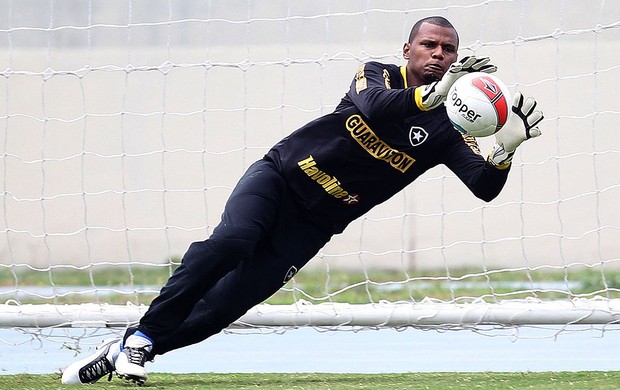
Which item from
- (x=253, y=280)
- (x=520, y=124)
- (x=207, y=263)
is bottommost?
(x=253, y=280)

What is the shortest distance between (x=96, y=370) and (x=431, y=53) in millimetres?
2151

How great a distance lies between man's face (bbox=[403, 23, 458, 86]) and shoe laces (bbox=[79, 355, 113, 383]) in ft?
6.35

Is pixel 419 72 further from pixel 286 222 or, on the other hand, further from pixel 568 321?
pixel 568 321

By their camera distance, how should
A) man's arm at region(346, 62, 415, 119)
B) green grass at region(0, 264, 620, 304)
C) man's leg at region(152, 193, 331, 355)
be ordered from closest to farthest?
man's arm at region(346, 62, 415, 119) → man's leg at region(152, 193, 331, 355) → green grass at region(0, 264, 620, 304)

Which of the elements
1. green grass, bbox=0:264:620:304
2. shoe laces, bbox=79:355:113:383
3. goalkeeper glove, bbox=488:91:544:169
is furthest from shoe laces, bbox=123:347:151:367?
green grass, bbox=0:264:620:304

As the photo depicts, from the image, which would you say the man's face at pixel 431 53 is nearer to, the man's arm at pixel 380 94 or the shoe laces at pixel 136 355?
the man's arm at pixel 380 94

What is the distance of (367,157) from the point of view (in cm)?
502

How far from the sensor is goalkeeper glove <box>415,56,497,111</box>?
4.38 m

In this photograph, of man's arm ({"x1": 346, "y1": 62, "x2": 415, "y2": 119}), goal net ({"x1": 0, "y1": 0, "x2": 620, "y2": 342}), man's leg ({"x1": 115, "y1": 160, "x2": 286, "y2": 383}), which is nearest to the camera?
man's arm ({"x1": 346, "y1": 62, "x2": 415, "y2": 119})

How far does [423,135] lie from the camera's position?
4996 millimetres

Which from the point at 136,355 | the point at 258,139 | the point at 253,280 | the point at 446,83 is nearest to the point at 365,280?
the point at 258,139

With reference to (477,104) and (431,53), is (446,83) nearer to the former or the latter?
(477,104)

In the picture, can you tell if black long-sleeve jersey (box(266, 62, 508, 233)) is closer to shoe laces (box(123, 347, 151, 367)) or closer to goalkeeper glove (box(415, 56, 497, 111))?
goalkeeper glove (box(415, 56, 497, 111))

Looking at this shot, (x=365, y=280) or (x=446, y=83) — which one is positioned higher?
(x=446, y=83)
